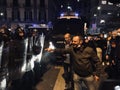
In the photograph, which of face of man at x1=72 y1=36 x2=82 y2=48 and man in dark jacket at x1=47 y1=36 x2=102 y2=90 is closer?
face of man at x1=72 y1=36 x2=82 y2=48

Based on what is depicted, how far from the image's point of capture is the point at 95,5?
126688 mm

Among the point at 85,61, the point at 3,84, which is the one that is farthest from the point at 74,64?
the point at 3,84

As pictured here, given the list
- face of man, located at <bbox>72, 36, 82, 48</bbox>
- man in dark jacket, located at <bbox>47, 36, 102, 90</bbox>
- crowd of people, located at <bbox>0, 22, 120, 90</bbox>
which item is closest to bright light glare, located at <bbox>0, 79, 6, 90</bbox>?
crowd of people, located at <bbox>0, 22, 120, 90</bbox>

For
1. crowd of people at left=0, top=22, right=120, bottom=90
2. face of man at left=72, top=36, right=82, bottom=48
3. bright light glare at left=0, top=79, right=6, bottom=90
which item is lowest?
bright light glare at left=0, top=79, right=6, bottom=90

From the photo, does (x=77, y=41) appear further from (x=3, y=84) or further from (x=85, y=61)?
(x=3, y=84)

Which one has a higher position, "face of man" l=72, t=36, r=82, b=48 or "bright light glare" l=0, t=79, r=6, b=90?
"face of man" l=72, t=36, r=82, b=48

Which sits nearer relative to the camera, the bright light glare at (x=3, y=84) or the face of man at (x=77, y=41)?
the face of man at (x=77, y=41)

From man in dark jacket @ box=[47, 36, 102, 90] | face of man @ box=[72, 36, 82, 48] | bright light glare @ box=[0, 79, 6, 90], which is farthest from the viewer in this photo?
bright light glare @ box=[0, 79, 6, 90]

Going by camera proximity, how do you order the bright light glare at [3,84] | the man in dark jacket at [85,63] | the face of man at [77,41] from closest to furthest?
the face of man at [77,41] → the man in dark jacket at [85,63] → the bright light glare at [3,84]

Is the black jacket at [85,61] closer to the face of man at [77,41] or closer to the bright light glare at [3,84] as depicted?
the face of man at [77,41]

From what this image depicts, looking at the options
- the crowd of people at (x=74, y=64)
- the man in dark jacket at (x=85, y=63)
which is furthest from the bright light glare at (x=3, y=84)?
the man in dark jacket at (x=85, y=63)

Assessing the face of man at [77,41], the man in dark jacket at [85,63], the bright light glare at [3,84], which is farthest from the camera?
the bright light glare at [3,84]

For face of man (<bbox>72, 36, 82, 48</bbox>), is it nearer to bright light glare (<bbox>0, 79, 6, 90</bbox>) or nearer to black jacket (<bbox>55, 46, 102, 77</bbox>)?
black jacket (<bbox>55, 46, 102, 77</bbox>)

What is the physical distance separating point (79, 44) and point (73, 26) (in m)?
13.4
